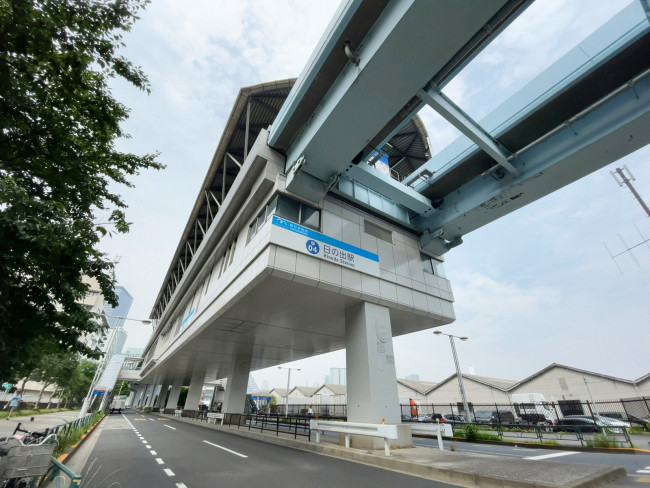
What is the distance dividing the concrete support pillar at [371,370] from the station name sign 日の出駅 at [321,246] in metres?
1.79

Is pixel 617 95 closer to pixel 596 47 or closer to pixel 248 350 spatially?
pixel 596 47

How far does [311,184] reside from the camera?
1130cm

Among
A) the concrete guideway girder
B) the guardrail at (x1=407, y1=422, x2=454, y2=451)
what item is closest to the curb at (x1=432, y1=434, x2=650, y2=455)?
the guardrail at (x1=407, y1=422, x2=454, y2=451)

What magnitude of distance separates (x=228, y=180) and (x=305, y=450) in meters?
16.2

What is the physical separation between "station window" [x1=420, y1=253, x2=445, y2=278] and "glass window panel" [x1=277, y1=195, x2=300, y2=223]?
24.8ft

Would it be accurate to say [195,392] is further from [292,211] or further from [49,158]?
[49,158]

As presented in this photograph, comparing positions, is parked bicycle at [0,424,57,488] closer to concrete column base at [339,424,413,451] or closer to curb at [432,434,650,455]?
concrete column base at [339,424,413,451]

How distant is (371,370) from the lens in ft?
34.8

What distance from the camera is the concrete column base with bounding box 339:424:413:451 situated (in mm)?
9617

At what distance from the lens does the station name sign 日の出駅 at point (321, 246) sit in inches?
412

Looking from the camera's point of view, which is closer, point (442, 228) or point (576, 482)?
point (576, 482)

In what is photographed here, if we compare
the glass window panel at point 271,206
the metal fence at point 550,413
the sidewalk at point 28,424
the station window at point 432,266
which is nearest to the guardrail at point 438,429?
the station window at point 432,266

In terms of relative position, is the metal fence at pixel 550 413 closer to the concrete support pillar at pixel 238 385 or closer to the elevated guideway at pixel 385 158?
the elevated guideway at pixel 385 158

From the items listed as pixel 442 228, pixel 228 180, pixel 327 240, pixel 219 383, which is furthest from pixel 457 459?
→ pixel 219 383
